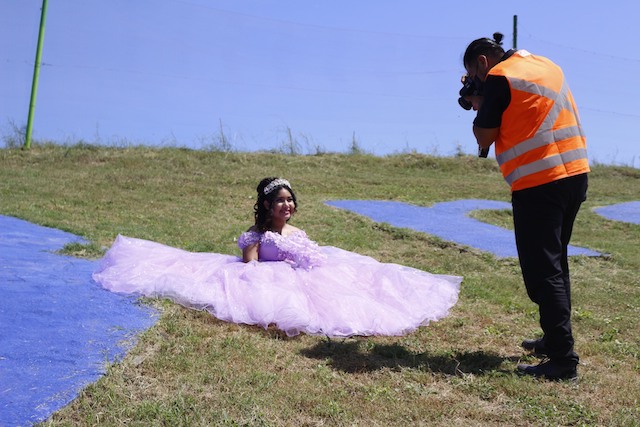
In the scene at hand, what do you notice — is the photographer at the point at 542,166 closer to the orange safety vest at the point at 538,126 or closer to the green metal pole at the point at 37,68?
the orange safety vest at the point at 538,126

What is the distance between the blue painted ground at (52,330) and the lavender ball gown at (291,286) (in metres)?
0.32

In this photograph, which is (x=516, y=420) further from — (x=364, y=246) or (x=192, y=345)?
(x=364, y=246)

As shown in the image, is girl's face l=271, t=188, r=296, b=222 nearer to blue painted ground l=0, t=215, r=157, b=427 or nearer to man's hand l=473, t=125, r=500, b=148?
blue painted ground l=0, t=215, r=157, b=427

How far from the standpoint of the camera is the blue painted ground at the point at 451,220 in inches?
340

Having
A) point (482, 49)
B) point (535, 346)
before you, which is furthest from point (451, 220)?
point (482, 49)

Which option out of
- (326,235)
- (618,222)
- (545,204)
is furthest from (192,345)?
(618,222)

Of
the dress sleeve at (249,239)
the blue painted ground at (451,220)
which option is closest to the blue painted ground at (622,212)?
the blue painted ground at (451,220)

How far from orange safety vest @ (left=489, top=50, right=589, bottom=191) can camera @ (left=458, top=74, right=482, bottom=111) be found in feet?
0.71

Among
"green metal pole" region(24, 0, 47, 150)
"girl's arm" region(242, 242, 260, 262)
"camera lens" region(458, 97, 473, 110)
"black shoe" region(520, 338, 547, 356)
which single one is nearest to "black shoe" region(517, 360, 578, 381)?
"black shoe" region(520, 338, 547, 356)

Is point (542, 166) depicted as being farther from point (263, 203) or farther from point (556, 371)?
point (263, 203)

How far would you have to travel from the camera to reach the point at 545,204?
3.82 meters

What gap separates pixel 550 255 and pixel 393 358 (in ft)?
3.48

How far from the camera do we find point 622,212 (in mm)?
12477

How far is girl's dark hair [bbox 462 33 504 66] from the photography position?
4.06 meters
